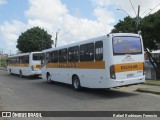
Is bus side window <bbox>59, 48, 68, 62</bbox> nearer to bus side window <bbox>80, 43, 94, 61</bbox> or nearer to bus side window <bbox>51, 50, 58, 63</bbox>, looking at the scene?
bus side window <bbox>51, 50, 58, 63</bbox>

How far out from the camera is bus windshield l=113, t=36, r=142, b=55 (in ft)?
49.5

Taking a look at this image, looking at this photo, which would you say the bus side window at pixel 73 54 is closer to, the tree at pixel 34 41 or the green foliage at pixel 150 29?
the green foliage at pixel 150 29

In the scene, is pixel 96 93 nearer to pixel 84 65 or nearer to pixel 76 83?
pixel 84 65

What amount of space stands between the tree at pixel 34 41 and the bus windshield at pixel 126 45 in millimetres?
47327

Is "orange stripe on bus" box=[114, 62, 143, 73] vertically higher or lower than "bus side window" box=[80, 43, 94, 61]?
lower

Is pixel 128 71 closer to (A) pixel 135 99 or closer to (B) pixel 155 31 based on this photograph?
(A) pixel 135 99

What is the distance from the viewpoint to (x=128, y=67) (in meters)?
15.2

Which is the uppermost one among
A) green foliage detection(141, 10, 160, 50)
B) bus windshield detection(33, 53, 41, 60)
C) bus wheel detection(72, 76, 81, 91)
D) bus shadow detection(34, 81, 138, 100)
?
green foliage detection(141, 10, 160, 50)

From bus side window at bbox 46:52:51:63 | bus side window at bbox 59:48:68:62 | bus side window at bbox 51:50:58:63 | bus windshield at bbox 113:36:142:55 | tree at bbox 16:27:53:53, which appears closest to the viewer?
bus windshield at bbox 113:36:142:55

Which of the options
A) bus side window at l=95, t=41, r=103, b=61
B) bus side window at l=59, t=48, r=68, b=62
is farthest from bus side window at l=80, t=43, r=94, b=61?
bus side window at l=59, t=48, r=68, b=62

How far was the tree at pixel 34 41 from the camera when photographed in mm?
62188

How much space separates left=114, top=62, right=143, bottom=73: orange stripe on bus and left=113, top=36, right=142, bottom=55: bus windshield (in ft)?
1.89

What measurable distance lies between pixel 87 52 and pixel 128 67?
103 inches

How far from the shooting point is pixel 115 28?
131ft
